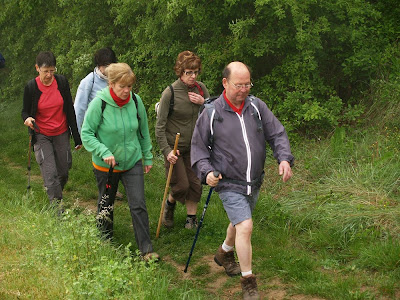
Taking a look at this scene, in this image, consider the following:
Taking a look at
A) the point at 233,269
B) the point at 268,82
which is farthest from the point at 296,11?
the point at 233,269

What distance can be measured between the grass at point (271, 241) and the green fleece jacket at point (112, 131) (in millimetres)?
661

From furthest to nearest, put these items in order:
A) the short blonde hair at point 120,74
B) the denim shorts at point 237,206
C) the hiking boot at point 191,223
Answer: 1. the hiking boot at point 191,223
2. the short blonde hair at point 120,74
3. the denim shorts at point 237,206

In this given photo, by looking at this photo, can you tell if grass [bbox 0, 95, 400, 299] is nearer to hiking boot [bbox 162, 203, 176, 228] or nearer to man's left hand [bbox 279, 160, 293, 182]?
hiking boot [bbox 162, 203, 176, 228]

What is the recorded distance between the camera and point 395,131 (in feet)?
28.2

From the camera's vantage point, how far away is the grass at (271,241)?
15.5ft

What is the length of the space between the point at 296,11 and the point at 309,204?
3070 millimetres

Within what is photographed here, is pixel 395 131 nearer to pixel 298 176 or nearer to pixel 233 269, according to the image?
pixel 298 176

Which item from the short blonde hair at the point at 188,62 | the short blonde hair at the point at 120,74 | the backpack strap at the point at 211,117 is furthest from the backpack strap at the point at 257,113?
the short blonde hair at the point at 188,62

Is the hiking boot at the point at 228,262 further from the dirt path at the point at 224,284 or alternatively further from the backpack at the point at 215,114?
the backpack at the point at 215,114

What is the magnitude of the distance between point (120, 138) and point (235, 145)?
1438 mm

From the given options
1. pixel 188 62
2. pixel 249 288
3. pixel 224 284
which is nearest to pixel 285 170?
pixel 249 288

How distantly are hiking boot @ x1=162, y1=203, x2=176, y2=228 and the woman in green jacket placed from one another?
1132mm

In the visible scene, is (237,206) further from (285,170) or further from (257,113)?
(257,113)

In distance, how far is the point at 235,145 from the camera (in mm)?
5141
